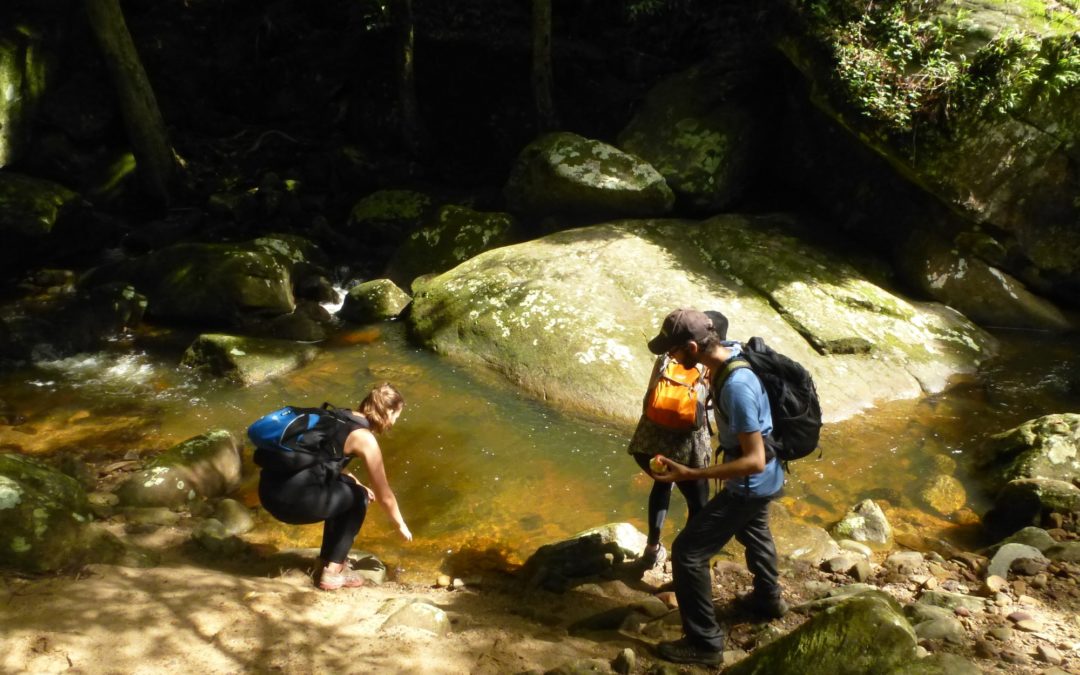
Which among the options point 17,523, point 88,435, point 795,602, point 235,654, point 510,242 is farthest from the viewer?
point 510,242

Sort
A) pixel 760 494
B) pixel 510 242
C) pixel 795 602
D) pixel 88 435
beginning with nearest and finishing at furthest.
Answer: pixel 760 494 → pixel 795 602 → pixel 88 435 → pixel 510 242

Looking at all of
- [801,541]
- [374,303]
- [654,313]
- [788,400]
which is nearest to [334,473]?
[788,400]

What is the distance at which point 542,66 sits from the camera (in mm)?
14406

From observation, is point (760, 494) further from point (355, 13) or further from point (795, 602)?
point (355, 13)

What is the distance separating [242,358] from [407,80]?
883cm

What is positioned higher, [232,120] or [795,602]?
[232,120]

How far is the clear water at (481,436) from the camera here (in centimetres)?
659

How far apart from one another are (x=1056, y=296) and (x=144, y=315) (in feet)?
46.9

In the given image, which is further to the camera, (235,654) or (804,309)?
(804,309)

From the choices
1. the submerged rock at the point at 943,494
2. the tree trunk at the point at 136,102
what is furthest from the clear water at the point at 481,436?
the tree trunk at the point at 136,102

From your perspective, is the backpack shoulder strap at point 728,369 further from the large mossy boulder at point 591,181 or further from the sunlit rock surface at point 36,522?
the large mossy boulder at point 591,181

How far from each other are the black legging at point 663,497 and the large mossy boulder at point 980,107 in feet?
25.5

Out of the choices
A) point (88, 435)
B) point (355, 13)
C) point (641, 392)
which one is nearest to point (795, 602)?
point (641, 392)

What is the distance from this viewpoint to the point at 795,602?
5109 millimetres
